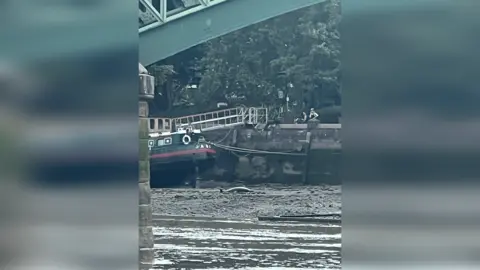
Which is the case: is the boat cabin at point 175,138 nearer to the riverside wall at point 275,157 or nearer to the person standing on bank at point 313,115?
the riverside wall at point 275,157

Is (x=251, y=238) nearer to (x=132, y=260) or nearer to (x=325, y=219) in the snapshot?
(x=325, y=219)

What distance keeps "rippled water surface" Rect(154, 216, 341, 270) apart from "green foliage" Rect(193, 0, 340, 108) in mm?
10617

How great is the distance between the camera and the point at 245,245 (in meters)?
10.2

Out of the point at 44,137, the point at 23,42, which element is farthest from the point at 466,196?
the point at 23,42

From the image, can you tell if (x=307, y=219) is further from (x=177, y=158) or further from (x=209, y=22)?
(x=177, y=158)

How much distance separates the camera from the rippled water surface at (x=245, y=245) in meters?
8.70

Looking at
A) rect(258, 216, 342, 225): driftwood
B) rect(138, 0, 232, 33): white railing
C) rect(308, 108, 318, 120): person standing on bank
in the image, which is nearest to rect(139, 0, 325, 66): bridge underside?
rect(138, 0, 232, 33): white railing

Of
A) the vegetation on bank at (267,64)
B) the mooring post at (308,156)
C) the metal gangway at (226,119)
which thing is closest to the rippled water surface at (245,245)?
the vegetation on bank at (267,64)

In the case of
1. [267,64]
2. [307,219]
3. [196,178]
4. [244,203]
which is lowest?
[307,219]

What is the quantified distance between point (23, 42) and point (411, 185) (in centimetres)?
174

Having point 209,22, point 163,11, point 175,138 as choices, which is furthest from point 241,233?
point 175,138

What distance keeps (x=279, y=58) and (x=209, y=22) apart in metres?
13.3

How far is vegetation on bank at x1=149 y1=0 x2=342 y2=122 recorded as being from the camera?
2336 cm

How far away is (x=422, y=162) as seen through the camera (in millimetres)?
2652
